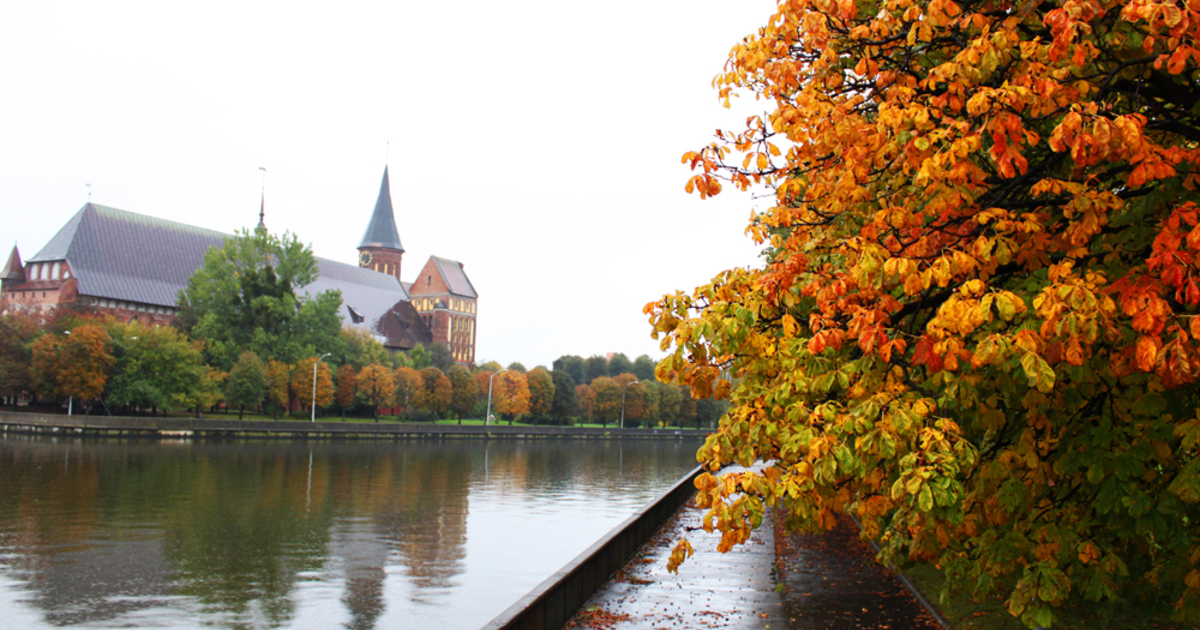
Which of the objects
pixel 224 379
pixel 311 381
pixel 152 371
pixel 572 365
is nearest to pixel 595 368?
pixel 572 365

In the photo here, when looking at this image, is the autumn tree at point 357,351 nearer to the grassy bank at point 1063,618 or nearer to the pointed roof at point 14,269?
the pointed roof at point 14,269

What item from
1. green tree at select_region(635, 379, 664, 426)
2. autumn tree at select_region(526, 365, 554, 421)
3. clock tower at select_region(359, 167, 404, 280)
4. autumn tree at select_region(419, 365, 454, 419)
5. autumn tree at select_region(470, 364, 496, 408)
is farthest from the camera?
clock tower at select_region(359, 167, 404, 280)

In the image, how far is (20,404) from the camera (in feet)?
269

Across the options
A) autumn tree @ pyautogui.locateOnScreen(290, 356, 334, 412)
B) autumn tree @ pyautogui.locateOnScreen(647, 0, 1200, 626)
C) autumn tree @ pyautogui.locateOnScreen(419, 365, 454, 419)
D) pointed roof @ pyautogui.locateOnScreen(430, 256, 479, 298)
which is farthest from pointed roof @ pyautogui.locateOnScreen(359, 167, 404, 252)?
autumn tree @ pyautogui.locateOnScreen(647, 0, 1200, 626)

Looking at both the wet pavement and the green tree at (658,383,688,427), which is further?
the green tree at (658,383,688,427)

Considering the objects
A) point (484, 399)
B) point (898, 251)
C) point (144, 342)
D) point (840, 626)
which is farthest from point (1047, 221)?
point (484, 399)

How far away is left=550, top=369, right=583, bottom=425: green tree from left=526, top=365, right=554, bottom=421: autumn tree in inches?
36.7

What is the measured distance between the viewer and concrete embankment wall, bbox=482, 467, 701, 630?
30.6ft

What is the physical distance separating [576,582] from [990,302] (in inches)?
318

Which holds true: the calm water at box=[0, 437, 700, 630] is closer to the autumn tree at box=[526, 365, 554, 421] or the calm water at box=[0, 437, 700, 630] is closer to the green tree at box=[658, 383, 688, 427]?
the autumn tree at box=[526, 365, 554, 421]

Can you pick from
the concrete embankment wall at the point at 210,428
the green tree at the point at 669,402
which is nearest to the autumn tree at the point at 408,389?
the concrete embankment wall at the point at 210,428

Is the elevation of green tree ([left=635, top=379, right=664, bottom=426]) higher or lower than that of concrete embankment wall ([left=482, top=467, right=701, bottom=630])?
higher

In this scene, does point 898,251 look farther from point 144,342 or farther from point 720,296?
point 144,342

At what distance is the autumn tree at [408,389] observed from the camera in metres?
Result: 99.4
